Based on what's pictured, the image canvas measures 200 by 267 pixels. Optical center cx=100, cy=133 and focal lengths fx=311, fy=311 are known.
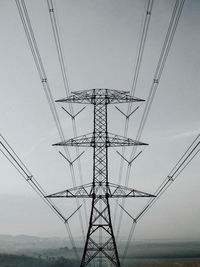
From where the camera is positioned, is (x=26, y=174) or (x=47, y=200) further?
(x=47, y=200)

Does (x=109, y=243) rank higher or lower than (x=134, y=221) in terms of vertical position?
lower

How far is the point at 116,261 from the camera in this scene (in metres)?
23.0

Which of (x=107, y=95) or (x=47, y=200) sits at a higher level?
(x=107, y=95)

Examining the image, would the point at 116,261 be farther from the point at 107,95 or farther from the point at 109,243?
the point at 107,95

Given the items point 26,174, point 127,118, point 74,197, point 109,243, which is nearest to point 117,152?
point 127,118

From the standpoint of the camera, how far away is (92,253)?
77.0ft

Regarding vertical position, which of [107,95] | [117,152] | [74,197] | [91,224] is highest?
[107,95]

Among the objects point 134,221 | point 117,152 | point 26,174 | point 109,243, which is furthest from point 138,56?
point 109,243

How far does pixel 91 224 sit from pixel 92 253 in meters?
2.26

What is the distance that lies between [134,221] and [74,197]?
16.1 ft

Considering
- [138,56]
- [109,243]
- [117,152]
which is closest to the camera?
[138,56]

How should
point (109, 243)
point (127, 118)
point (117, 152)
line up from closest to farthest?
point (109, 243) < point (117, 152) < point (127, 118)

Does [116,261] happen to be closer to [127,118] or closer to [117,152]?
[117,152]

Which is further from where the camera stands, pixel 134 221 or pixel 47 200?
pixel 134 221
